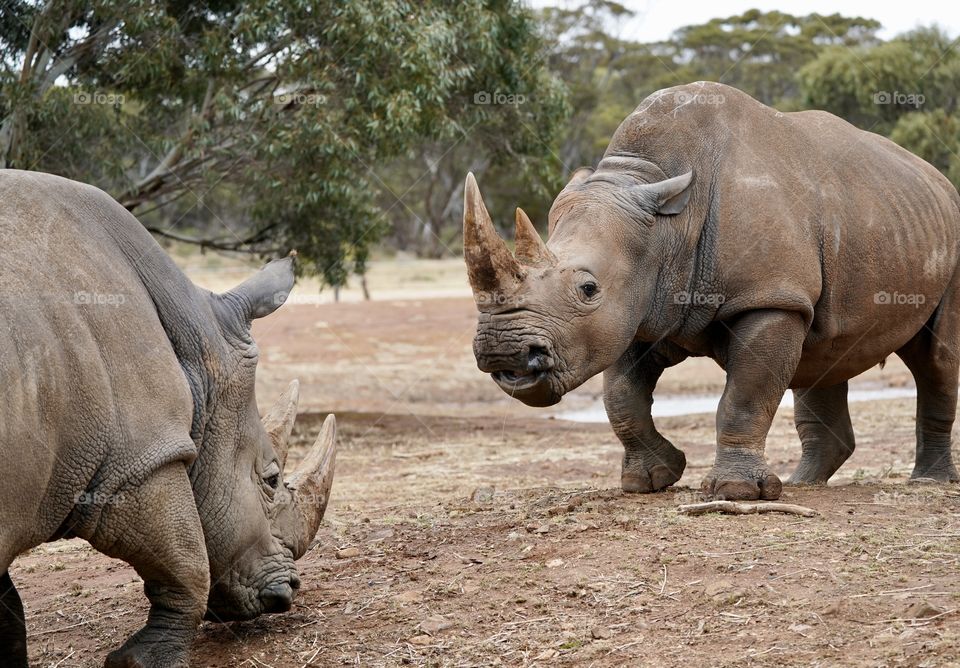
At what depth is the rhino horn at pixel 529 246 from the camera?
6293mm

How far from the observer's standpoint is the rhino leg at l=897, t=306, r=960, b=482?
8203mm

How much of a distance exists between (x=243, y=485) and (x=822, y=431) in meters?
4.72

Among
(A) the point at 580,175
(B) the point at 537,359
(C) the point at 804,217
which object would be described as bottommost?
(B) the point at 537,359

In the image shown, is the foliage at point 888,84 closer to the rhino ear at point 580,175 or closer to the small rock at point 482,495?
the small rock at point 482,495

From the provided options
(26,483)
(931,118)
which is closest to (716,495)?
(26,483)

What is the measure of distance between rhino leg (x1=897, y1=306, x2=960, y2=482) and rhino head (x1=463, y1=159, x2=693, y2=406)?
7.69 feet

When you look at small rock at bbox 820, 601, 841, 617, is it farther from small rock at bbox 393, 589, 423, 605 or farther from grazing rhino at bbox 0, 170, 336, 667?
grazing rhino at bbox 0, 170, 336, 667

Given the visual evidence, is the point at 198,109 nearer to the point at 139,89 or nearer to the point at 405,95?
the point at 139,89

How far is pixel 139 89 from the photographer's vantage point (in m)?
13.0
